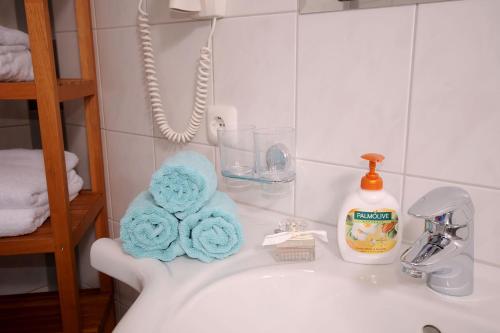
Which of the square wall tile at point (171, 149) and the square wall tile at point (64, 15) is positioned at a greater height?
the square wall tile at point (64, 15)

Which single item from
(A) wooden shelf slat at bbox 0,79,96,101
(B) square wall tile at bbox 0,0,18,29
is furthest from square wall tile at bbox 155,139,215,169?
(B) square wall tile at bbox 0,0,18,29

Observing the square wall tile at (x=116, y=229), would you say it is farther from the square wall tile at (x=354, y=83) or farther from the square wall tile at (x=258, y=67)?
the square wall tile at (x=354, y=83)

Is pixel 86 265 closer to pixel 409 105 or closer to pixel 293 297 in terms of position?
pixel 293 297

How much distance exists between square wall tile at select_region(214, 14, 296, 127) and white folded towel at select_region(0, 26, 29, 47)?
16.6 inches

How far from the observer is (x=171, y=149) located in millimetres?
942

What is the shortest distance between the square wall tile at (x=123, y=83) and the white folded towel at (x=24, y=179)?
16 cm

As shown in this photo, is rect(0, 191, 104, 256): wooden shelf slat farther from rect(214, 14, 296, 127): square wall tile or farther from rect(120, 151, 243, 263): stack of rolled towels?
rect(214, 14, 296, 127): square wall tile

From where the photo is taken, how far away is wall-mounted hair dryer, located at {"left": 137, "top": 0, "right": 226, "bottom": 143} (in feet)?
2.46

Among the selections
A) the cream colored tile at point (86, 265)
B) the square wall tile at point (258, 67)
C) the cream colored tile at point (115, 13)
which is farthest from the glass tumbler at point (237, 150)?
the cream colored tile at point (86, 265)

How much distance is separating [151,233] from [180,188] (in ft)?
0.27

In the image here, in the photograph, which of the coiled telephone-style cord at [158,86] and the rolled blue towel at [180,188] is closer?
the rolled blue towel at [180,188]

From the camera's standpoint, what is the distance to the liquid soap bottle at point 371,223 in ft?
1.94

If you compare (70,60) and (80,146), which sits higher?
(70,60)

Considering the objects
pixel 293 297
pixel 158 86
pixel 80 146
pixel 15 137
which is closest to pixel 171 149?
pixel 158 86
